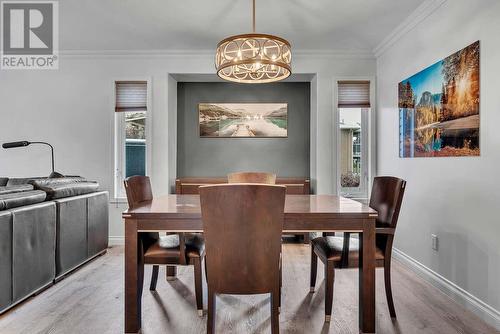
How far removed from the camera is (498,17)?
6.59 feet

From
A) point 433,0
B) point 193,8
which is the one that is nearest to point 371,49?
point 433,0

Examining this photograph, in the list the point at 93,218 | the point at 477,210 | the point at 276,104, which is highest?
the point at 276,104

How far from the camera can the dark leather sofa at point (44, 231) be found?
6.79 feet

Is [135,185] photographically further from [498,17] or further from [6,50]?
[6,50]

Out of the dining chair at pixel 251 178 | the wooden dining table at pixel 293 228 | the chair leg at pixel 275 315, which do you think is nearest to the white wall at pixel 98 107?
the dining chair at pixel 251 178

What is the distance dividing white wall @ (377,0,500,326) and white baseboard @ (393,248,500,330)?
0.08 feet

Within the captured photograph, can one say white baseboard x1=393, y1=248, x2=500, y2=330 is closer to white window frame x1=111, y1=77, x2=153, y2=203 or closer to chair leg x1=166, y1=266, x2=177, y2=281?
chair leg x1=166, y1=266, x2=177, y2=281

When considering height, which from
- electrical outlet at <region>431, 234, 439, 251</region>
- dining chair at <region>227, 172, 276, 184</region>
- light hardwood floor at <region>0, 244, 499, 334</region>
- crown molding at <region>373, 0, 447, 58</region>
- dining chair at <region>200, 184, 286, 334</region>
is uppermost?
crown molding at <region>373, 0, 447, 58</region>

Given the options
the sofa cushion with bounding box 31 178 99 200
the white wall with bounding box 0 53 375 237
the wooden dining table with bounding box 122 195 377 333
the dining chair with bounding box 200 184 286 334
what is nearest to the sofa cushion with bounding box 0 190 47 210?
the sofa cushion with bounding box 31 178 99 200

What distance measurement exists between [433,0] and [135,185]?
2.91 metres

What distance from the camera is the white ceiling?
9.44 feet

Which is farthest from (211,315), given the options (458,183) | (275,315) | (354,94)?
(354,94)

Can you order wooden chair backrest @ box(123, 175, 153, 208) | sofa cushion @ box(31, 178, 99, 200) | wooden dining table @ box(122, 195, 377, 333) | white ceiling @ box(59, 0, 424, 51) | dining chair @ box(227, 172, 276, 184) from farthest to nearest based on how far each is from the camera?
1. dining chair @ box(227, 172, 276, 184)
2. white ceiling @ box(59, 0, 424, 51)
3. sofa cushion @ box(31, 178, 99, 200)
4. wooden chair backrest @ box(123, 175, 153, 208)
5. wooden dining table @ box(122, 195, 377, 333)

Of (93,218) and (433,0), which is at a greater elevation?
(433,0)
